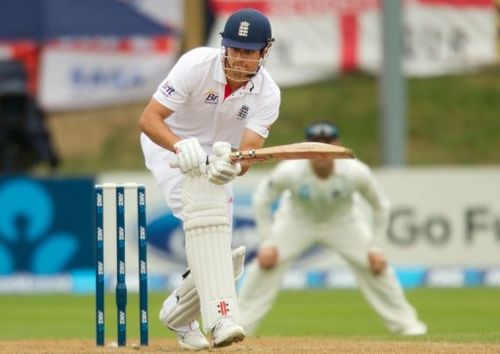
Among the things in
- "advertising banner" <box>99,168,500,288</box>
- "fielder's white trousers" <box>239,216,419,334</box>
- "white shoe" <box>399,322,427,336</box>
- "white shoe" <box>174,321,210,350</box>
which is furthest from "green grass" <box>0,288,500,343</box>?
"white shoe" <box>174,321,210,350</box>

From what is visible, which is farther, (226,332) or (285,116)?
(285,116)

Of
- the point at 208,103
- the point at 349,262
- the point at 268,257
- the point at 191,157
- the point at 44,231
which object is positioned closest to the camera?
the point at 191,157

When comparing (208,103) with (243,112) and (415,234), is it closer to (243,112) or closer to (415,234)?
(243,112)

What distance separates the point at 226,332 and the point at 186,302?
0.69 metres

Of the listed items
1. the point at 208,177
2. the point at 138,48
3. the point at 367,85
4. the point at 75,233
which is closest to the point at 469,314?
the point at 75,233

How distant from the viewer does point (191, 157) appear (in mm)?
7117

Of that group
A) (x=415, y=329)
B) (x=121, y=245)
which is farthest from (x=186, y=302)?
(x=415, y=329)

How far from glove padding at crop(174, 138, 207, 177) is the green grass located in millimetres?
2023

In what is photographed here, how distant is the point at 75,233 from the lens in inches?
574

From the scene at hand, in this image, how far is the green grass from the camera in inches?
404

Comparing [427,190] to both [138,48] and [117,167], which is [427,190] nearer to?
[138,48]

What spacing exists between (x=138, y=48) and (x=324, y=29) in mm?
2449

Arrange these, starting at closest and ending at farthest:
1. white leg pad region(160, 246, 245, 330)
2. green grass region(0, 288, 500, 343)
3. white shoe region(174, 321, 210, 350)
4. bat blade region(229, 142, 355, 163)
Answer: bat blade region(229, 142, 355, 163) < white leg pad region(160, 246, 245, 330) < white shoe region(174, 321, 210, 350) < green grass region(0, 288, 500, 343)

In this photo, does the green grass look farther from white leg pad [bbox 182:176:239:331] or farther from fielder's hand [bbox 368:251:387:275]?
white leg pad [bbox 182:176:239:331]
